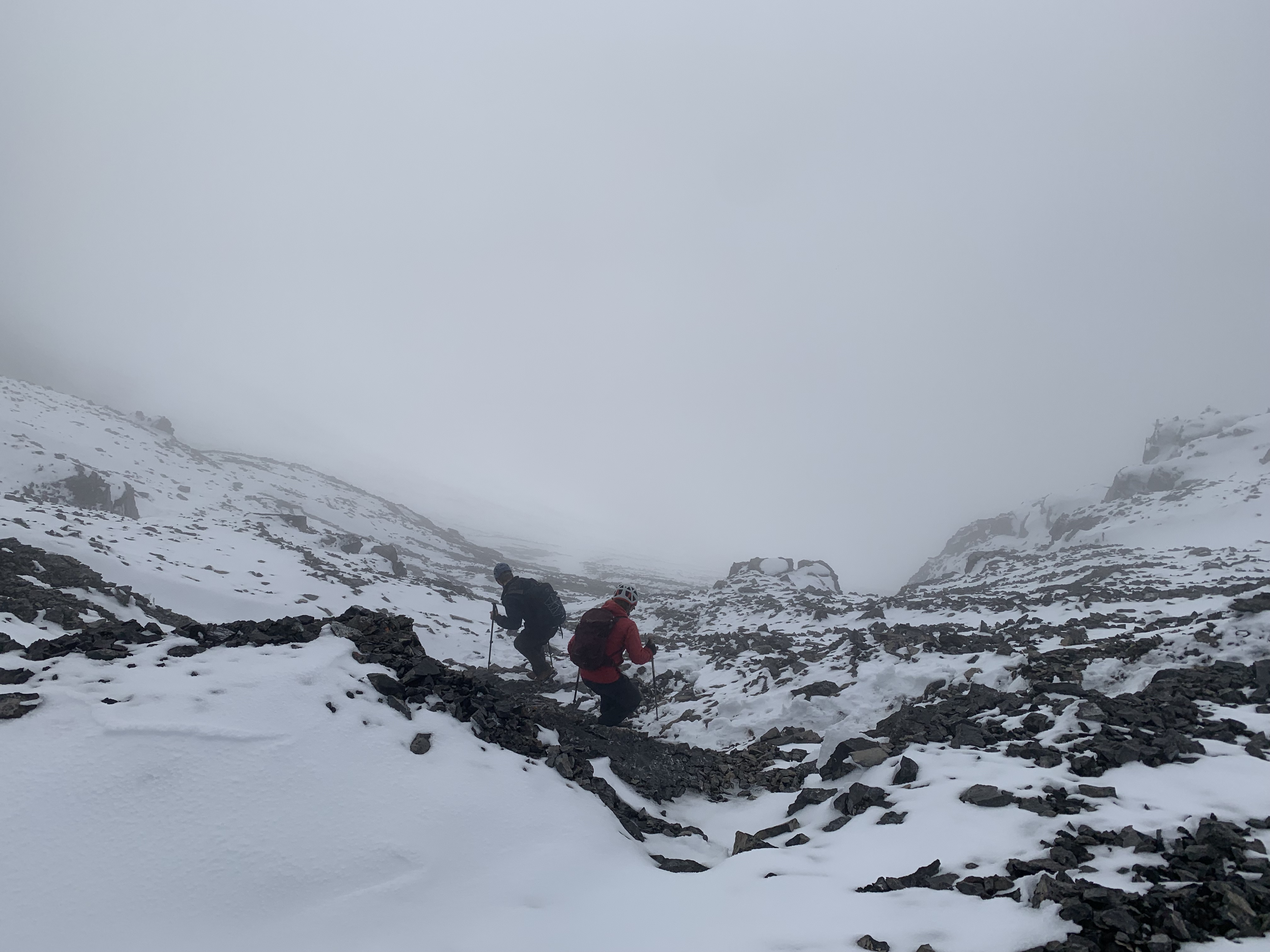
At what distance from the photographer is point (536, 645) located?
14398 mm

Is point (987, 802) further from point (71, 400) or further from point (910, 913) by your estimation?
point (71, 400)

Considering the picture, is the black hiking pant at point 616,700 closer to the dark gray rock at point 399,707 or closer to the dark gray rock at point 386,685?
the dark gray rock at point 386,685

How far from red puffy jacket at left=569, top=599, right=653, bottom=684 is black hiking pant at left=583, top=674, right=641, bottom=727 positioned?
0.20 m

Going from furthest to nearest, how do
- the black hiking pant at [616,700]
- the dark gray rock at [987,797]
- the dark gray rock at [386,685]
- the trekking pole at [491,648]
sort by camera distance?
the trekking pole at [491,648] → the black hiking pant at [616,700] → the dark gray rock at [386,685] → the dark gray rock at [987,797]

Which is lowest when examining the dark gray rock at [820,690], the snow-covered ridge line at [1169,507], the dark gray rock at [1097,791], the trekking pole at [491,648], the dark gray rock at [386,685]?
the trekking pole at [491,648]

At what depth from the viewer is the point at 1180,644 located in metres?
8.94

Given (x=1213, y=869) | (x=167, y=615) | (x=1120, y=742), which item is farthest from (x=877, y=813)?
(x=167, y=615)

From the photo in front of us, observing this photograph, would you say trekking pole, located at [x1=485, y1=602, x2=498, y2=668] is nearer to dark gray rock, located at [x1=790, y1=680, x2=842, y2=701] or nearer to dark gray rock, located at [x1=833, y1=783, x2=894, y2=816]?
dark gray rock, located at [x1=790, y1=680, x2=842, y2=701]

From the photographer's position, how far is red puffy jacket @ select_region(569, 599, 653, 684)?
1019 cm

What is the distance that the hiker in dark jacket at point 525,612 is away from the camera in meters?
13.7

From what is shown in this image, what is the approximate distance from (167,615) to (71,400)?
180 feet

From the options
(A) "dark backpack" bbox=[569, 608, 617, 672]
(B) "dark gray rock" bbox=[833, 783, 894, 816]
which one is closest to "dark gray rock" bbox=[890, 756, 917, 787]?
(B) "dark gray rock" bbox=[833, 783, 894, 816]

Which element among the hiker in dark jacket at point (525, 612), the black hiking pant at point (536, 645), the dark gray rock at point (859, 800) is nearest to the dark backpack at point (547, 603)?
the hiker in dark jacket at point (525, 612)

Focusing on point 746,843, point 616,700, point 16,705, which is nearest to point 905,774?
point 746,843
